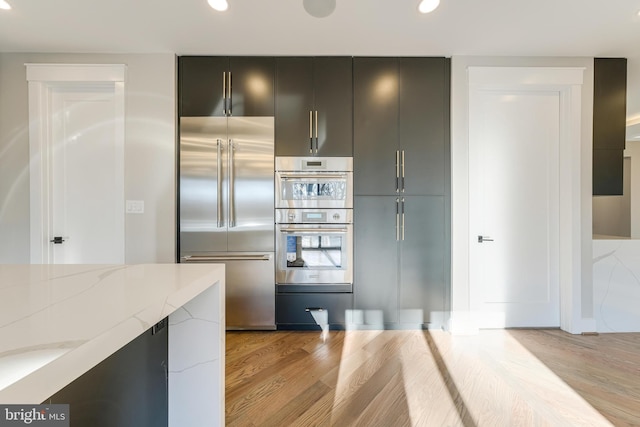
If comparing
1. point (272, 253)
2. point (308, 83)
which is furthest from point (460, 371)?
point (308, 83)

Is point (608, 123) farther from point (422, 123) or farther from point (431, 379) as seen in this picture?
point (431, 379)

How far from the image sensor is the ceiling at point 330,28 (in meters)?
1.79

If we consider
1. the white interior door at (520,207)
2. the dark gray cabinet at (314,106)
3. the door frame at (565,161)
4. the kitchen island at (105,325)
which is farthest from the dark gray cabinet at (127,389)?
the white interior door at (520,207)

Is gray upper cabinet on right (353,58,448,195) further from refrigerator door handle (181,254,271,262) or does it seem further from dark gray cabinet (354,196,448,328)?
refrigerator door handle (181,254,271,262)

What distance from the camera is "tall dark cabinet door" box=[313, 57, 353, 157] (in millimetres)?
2326

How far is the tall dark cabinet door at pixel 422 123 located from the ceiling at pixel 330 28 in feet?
0.51

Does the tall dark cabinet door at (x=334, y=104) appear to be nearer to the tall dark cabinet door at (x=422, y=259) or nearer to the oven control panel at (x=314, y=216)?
the oven control panel at (x=314, y=216)

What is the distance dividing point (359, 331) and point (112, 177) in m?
2.68

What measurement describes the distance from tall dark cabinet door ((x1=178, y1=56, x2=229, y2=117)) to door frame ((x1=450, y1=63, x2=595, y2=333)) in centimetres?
216

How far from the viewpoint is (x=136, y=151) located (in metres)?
2.31

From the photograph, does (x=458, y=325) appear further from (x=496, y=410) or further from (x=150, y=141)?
(x=150, y=141)

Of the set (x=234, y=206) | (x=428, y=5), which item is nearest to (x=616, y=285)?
(x=428, y=5)

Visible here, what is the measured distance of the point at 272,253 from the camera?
2.32 m

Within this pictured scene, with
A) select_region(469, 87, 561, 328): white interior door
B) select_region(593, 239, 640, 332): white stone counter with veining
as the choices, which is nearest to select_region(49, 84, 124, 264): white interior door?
select_region(469, 87, 561, 328): white interior door
